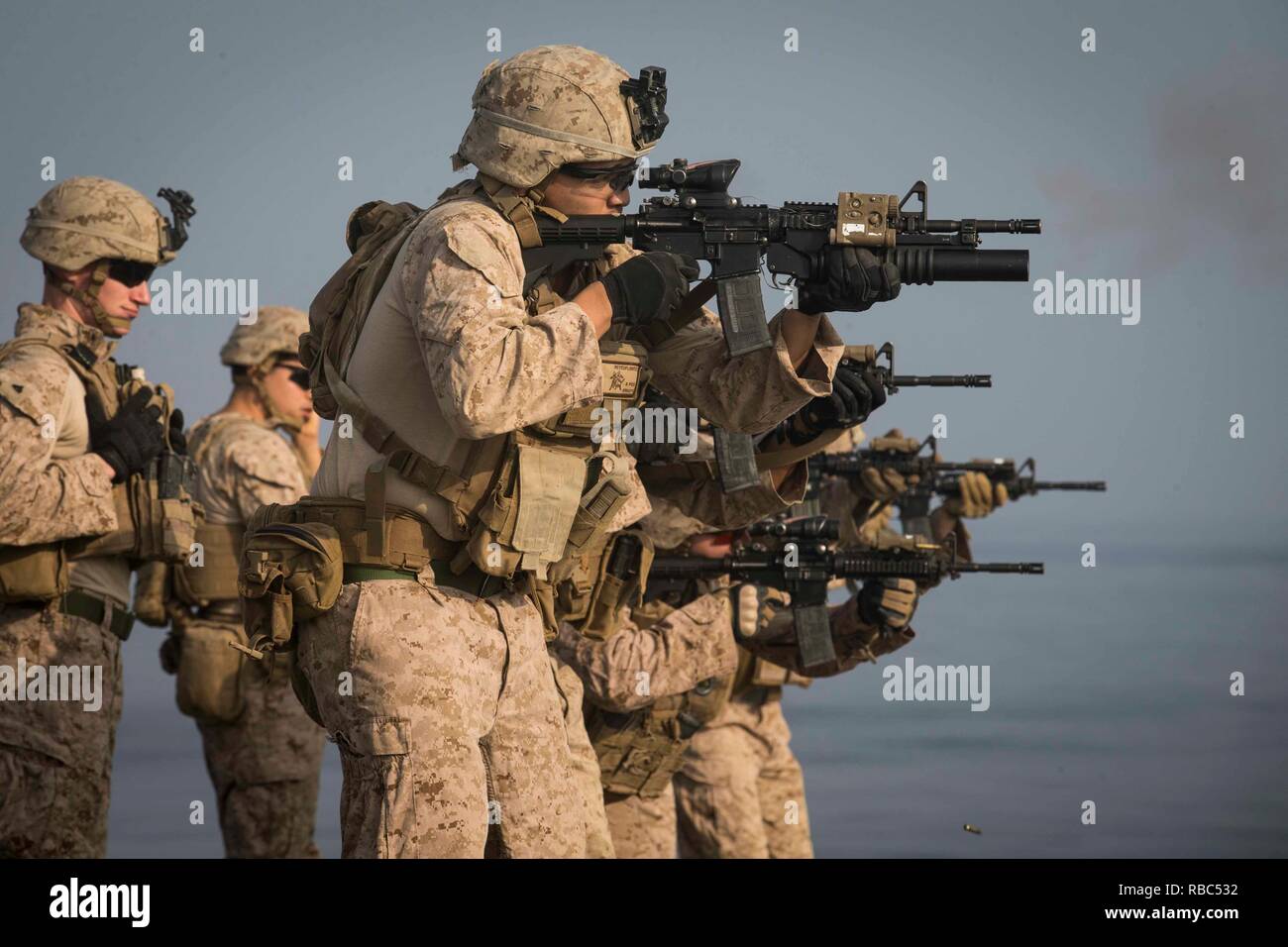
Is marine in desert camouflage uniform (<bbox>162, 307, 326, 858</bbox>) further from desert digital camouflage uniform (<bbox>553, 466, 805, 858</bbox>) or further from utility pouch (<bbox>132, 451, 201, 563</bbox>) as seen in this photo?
desert digital camouflage uniform (<bbox>553, 466, 805, 858</bbox>)

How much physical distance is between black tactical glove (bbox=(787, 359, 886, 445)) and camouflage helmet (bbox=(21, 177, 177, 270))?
269 centimetres

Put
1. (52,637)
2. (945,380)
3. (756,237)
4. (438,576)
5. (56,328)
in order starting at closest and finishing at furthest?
(438,576)
(756,237)
(52,637)
(56,328)
(945,380)

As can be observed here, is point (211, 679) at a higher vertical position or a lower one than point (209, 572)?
lower

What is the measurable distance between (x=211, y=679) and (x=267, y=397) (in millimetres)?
1510

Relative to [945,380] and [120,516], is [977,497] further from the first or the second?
[120,516]

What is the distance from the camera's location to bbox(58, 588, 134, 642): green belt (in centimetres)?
744

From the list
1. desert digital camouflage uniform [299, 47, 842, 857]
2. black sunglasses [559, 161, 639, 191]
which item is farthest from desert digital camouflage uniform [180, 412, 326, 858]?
black sunglasses [559, 161, 639, 191]

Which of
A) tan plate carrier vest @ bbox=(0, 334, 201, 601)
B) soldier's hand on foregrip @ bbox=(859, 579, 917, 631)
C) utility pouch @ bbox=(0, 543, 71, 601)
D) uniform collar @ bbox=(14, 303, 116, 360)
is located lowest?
soldier's hand on foregrip @ bbox=(859, 579, 917, 631)

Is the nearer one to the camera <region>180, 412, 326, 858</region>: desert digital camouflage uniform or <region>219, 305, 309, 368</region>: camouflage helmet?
<region>180, 412, 326, 858</region>: desert digital camouflage uniform

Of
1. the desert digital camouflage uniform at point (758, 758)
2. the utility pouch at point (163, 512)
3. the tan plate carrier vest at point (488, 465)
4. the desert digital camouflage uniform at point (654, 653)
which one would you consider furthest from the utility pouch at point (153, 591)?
the tan plate carrier vest at point (488, 465)

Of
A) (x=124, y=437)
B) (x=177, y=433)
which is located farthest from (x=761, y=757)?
(x=124, y=437)

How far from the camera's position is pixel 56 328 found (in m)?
7.65

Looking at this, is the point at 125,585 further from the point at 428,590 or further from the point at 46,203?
the point at 428,590
